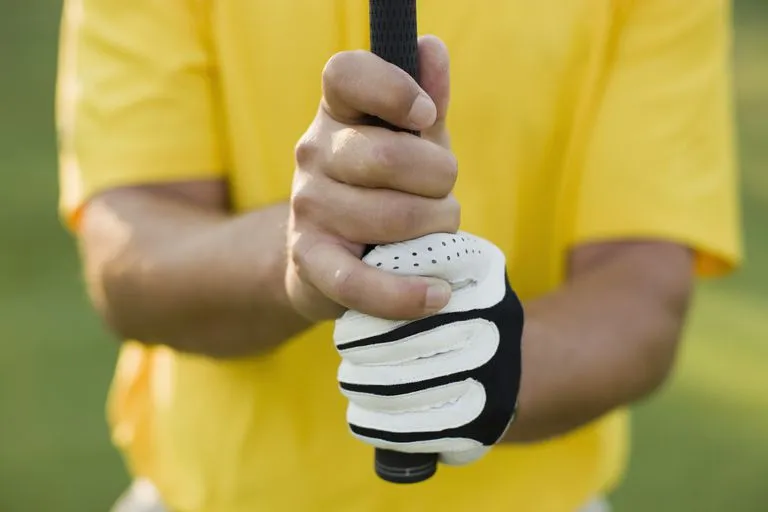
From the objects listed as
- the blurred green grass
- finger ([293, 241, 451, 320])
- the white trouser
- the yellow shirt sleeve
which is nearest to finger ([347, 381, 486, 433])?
finger ([293, 241, 451, 320])

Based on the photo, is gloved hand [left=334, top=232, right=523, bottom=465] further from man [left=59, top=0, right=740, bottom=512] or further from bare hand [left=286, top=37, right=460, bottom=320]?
man [left=59, top=0, right=740, bottom=512]

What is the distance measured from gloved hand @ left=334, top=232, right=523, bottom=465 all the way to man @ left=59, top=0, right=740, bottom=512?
6.0 inches

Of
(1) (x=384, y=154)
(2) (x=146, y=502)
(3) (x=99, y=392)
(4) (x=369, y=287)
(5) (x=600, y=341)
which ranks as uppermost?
(1) (x=384, y=154)

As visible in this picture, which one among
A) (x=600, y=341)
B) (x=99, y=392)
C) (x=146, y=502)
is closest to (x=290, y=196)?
(x=600, y=341)

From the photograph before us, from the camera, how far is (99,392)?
114 inches

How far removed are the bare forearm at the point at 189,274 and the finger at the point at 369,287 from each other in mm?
180

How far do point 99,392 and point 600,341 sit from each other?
2023 mm

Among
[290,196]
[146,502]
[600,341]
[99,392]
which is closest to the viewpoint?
[290,196]

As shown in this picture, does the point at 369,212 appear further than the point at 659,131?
No

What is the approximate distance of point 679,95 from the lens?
4.10 feet

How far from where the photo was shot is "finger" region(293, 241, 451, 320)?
0.83 m

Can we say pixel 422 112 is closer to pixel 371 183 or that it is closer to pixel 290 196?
pixel 371 183

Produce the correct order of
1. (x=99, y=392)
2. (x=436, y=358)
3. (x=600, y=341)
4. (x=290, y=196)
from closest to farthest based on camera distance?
1. (x=436, y=358)
2. (x=290, y=196)
3. (x=600, y=341)
4. (x=99, y=392)

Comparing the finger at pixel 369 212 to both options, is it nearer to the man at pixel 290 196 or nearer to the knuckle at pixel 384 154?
the knuckle at pixel 384 154
